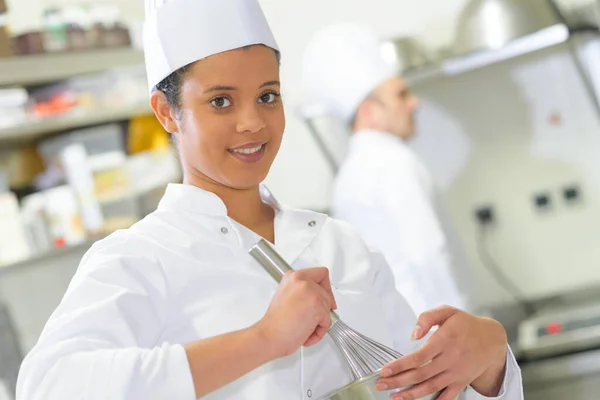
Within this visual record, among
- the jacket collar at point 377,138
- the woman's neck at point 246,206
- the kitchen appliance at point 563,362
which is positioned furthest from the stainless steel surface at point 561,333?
the woman's neck at point 246,206

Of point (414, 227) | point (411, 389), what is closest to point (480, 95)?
point (414, 227)

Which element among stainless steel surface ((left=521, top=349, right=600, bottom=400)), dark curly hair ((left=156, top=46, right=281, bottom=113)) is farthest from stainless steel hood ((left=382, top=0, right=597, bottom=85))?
dark curly hair ((left=156, top=46, right=281, bottom=113))

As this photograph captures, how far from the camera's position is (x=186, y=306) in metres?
1.00

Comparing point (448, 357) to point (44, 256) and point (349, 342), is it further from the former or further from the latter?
point (44, 256)

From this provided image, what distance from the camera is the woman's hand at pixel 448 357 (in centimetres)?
93

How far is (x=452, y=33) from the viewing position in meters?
2.95

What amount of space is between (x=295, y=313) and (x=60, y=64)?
1.84 m

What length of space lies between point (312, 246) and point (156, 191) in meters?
1.68

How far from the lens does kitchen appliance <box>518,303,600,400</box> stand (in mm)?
2430

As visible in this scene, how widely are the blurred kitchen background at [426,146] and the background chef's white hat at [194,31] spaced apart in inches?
52.9

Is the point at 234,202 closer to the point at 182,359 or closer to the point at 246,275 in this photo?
the point at 246,275

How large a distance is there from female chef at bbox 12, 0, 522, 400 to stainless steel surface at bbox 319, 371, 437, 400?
12 mm

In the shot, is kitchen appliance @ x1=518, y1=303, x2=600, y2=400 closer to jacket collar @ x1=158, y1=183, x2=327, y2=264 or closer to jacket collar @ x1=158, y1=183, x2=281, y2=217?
jacket collar @ x1=158, y1=183, x2=327, y2=264

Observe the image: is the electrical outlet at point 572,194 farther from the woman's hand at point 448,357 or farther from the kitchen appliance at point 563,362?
the woman's hand at point 448,357
